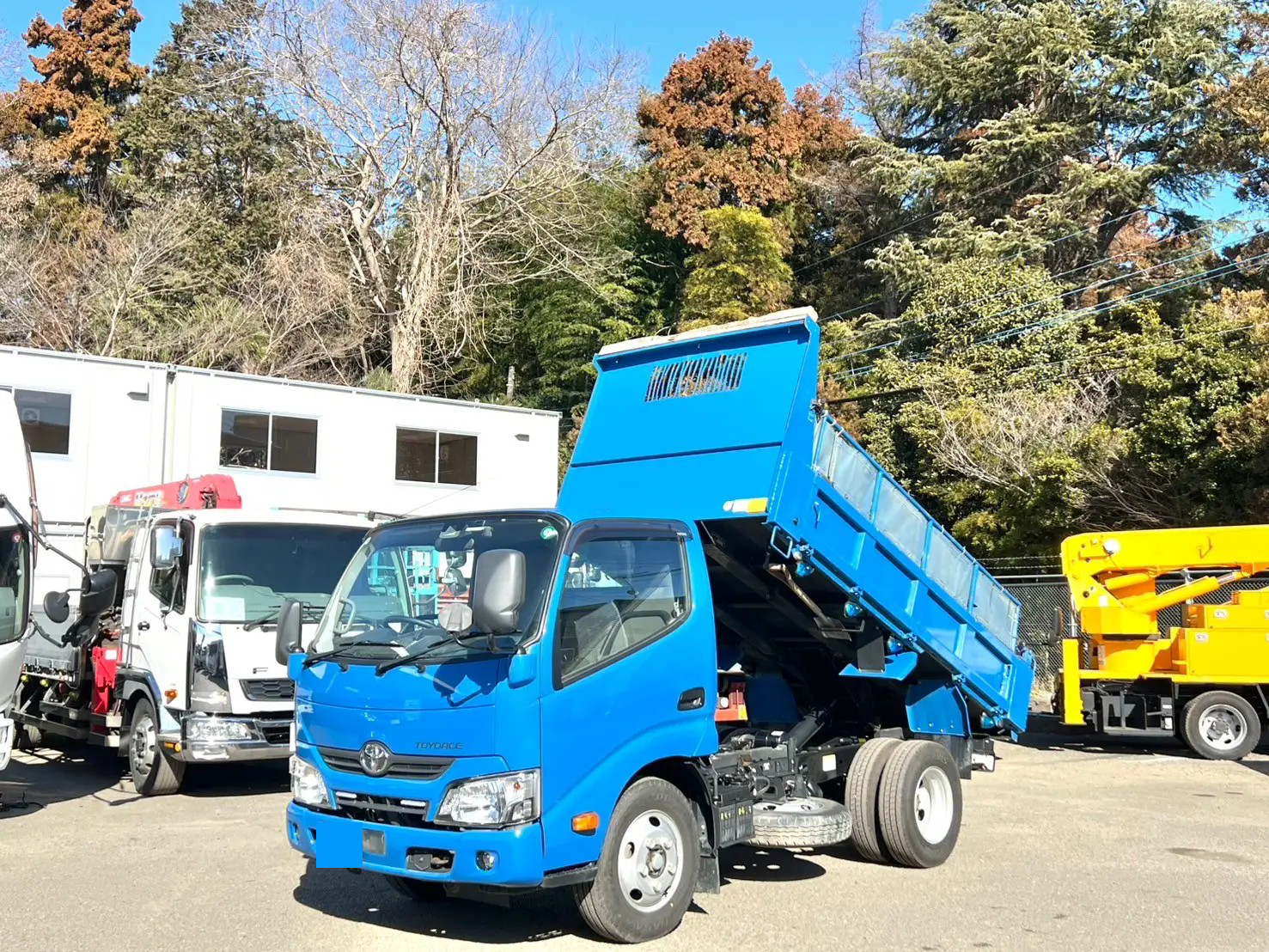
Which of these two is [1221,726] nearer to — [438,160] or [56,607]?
[56,607]

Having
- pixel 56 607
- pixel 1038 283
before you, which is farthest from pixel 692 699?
pixel 1038 283

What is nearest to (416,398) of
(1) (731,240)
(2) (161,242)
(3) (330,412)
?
(3) (330,412)

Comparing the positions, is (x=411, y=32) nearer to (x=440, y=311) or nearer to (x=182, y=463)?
(x=440, y=311)

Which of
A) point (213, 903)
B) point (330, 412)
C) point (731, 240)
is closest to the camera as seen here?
point (213, 903)

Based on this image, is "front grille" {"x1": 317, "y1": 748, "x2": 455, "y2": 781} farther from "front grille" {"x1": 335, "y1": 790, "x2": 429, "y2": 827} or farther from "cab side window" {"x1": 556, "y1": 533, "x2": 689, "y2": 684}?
"cab side window" {"x1": 556, "y1": 533, "x2": 689, "y2": 684}

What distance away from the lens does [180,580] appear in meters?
10.4

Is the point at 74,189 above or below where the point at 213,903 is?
above

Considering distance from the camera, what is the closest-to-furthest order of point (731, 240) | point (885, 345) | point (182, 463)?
point (182, 463) < point (885, 345) < point (731, 240)

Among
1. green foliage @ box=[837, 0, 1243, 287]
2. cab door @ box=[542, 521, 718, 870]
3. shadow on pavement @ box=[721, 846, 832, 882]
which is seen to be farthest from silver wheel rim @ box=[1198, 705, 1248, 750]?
green foliage @ box=[837, 0, 1243, 287]

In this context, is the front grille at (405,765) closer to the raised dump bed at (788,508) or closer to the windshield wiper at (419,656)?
the windshield wiper at (419,656)

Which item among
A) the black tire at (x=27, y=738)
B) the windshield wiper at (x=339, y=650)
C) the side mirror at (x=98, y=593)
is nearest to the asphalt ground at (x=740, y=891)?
the windshield wiper at (x=339, y=650)

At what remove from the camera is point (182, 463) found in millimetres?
18359

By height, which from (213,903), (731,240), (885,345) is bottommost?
(213,903)

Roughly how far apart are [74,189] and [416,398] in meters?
25.0
